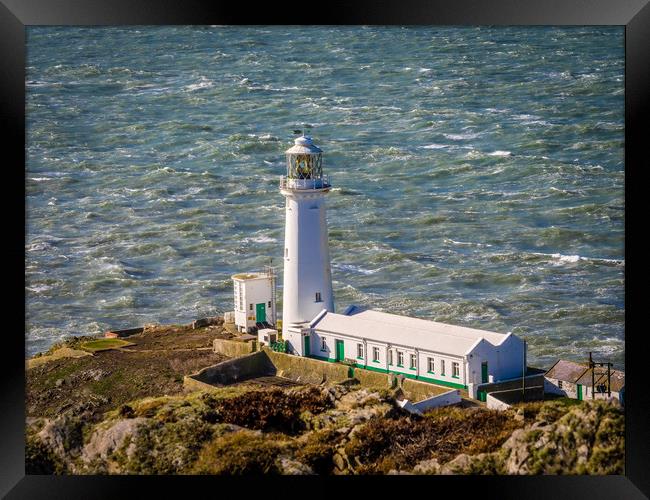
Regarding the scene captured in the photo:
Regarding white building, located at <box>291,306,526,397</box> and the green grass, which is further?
the green grass

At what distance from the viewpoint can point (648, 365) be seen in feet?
96.4

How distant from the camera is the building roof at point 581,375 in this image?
1303 inches

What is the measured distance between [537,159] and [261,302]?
1566 centimetres

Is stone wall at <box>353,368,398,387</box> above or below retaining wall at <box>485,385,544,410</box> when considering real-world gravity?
above

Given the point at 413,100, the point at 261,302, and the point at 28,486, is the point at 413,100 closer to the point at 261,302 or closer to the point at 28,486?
the point at 261,302

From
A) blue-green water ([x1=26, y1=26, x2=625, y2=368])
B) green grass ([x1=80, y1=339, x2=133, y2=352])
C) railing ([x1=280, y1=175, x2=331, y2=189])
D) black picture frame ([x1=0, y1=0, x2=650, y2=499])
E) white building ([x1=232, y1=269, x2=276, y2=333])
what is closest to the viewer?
black picture frame ([x1=0, y1=0, x2=650, y2=499])

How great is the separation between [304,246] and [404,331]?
9.36ft

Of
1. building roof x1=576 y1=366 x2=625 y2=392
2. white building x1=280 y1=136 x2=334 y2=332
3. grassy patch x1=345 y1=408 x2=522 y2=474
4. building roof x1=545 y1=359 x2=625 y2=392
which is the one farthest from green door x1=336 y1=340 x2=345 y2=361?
building roof x1=576 y1=366 x2=625 y2=392

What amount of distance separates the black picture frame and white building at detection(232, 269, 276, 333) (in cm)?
636

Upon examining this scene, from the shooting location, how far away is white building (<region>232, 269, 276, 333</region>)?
119 feet

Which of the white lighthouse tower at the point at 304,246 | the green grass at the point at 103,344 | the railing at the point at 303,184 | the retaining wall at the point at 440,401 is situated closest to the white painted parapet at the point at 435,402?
the retaining wall at the point at 440,401

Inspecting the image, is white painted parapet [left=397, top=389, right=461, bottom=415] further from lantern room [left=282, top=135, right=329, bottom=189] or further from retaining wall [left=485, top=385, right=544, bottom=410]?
lantern room [left=282, top=135, right=329, bottom=189]
